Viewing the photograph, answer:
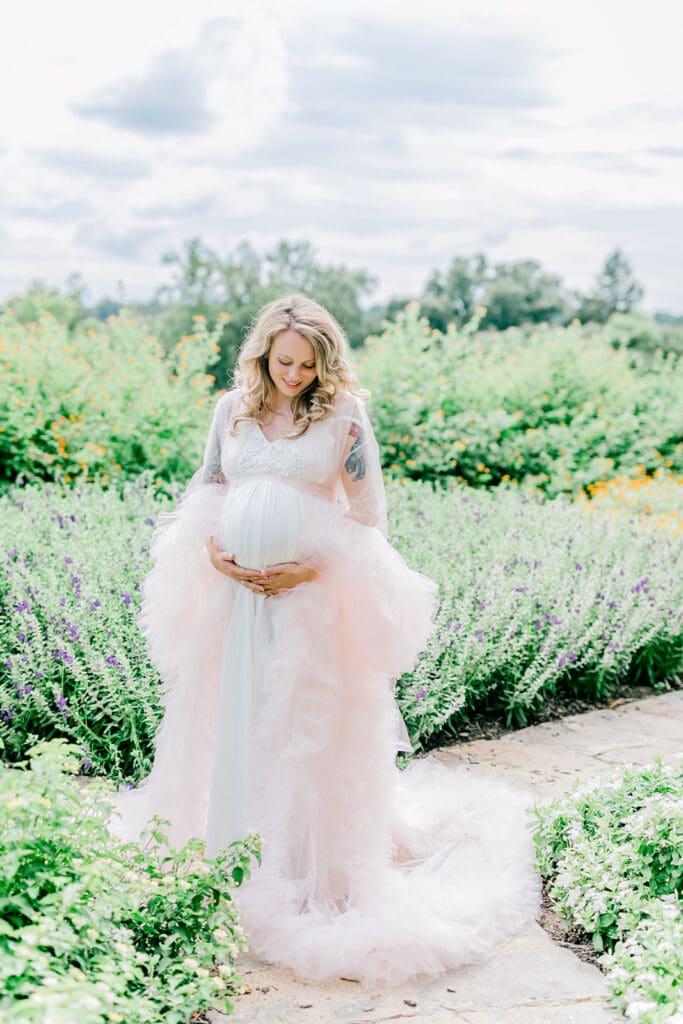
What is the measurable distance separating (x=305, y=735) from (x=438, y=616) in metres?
1.77

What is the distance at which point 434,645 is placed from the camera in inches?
183

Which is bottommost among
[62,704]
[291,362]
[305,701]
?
[62,704]

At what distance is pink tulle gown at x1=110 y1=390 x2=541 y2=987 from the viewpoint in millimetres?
3139

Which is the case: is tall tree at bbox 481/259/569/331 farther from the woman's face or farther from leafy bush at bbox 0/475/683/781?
the woman's face

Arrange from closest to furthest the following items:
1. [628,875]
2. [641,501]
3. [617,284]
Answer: [628,875]
[641,501]
[617,284]

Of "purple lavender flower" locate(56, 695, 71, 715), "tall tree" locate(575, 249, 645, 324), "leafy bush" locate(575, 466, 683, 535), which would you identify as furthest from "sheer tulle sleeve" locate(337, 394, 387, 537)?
"tall tree" locate(575, 249, 645, 324)

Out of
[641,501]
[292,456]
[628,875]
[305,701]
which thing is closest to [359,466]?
[292,456]

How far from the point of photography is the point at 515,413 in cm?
1043

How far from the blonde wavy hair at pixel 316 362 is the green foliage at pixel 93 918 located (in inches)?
49.7

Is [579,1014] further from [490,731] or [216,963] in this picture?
[490,731]

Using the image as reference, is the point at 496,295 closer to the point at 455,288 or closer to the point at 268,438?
the point at 455,288

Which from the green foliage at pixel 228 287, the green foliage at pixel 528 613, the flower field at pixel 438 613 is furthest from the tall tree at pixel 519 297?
the green foliage at pixel 528 613

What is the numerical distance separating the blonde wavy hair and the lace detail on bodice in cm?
5

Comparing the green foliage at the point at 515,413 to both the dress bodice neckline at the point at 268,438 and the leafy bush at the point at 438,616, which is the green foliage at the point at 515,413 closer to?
the leafy bush at the point at 438,616
